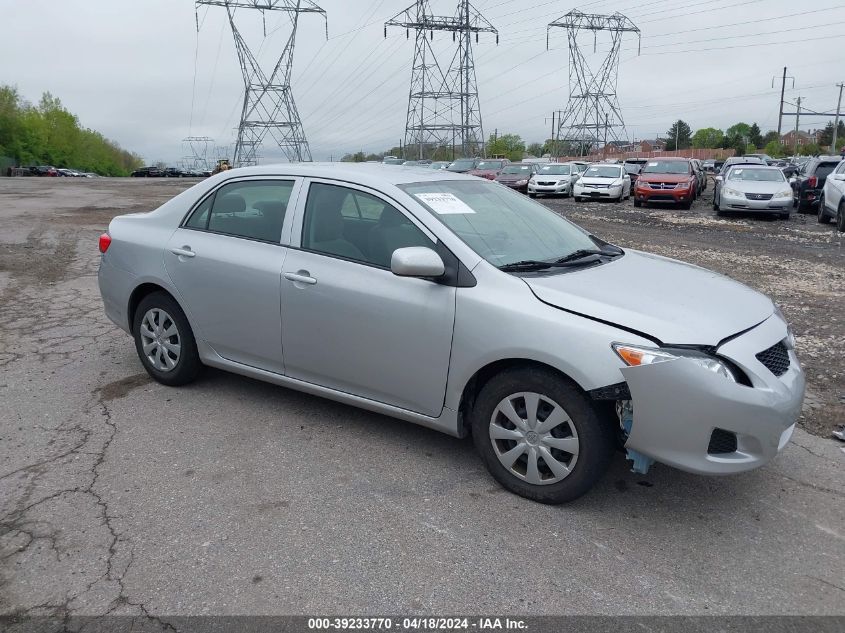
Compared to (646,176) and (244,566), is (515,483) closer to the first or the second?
(244,566)

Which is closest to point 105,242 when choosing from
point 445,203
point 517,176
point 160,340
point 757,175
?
point 160,340

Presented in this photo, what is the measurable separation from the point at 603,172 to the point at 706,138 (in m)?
110

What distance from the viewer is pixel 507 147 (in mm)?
137000

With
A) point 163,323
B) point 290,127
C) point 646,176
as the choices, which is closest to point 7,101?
point 290,127

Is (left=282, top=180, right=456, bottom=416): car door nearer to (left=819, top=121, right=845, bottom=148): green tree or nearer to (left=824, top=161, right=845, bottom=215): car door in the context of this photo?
(left=824, top=161, right=845, bottom=215): car door

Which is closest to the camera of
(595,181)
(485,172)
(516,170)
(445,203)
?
(445,203)

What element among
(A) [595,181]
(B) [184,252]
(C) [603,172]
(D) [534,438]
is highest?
(C) [603,172]

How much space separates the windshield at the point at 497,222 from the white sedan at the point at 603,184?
846 inches

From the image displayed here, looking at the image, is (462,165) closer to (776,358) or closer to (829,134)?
(776,358)

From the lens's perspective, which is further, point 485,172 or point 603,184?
point 485,172

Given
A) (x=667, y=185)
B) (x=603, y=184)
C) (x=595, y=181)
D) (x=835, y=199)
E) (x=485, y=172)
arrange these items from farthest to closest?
(x=485, y=172) → (x=595, y=181) → (x=603, y=184) → (x=667, y=185) → (x=835, y=199)

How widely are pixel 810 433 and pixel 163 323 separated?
176 inches

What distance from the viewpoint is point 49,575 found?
297 cm

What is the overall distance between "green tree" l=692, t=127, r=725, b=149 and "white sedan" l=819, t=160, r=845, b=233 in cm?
10943
